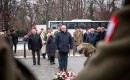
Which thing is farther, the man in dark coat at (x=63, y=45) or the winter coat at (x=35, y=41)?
the winter coat at (x=35, y=41)

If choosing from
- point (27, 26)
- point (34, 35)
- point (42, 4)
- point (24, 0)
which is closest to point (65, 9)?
point (42, 4)

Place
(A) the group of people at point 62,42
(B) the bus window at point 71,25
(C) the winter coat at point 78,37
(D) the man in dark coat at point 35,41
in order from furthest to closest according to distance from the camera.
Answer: (B) the bus window at point 71,25, (C) the winter coat at point 78,37, (D) the man in dark coat at point 35,41, (A) the group of people at point 62,42

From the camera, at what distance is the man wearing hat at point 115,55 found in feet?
3.36

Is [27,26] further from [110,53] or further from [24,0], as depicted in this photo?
[110,53]

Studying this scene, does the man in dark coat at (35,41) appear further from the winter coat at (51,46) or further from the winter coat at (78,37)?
the winter coat at (78,37)

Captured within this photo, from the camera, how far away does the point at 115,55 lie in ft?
3.42

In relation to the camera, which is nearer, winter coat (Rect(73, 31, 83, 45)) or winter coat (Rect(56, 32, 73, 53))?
winter coat (Rect(56, 32, 73, 53))

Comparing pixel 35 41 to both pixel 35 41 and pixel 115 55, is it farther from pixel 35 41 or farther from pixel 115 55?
pixel 115 55

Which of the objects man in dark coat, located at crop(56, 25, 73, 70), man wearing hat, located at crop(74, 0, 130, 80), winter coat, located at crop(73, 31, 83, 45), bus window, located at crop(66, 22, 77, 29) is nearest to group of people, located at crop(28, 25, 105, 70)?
man in dark coat, located at crop(56, 25, 73, 70)

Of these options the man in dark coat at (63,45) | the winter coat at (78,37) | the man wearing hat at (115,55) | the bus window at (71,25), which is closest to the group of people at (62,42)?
the man in dark coat at (63,45)

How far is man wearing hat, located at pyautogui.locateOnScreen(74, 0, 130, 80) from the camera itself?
102 cm

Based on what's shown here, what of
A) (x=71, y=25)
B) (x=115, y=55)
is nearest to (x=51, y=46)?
(x=115, y=55)

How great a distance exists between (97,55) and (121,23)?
109 mm

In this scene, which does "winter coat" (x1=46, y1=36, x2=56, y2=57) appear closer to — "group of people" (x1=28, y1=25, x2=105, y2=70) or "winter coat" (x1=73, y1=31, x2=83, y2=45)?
"group of people" (x1=28, y1=25, x2=105, y2=70)
